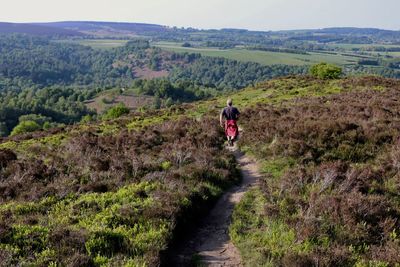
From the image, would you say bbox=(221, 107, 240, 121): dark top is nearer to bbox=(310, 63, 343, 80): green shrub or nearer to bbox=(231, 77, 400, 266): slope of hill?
bbox=(231, 77, 400, 266): slope of hill

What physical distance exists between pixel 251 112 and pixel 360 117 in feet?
22.4

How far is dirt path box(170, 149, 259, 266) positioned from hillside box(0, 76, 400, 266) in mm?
237

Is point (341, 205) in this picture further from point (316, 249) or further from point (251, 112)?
point (251, 112)

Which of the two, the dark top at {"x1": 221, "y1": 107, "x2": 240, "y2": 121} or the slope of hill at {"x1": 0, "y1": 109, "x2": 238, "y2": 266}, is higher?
the dark top at {"x1": 221, "y1": 107, "x2": 240, "y2": 121}

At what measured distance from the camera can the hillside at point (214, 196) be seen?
Answer: 24.9 feet

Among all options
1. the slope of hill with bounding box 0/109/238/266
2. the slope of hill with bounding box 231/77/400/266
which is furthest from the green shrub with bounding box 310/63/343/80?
the slope of hill with bounding box 0/109/238/266

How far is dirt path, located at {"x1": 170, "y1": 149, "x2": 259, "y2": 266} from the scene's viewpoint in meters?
7.82

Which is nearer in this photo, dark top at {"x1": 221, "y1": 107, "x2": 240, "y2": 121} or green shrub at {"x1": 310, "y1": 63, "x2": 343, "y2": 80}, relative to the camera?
→ dark top at {"x1": 221, "y1": 107, "x2": 240, "y2": 121}

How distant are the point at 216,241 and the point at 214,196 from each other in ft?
7.74

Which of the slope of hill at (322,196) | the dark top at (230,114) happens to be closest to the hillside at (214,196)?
the slope of hill at (322,196)

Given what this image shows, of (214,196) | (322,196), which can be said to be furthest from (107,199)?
(322,196)

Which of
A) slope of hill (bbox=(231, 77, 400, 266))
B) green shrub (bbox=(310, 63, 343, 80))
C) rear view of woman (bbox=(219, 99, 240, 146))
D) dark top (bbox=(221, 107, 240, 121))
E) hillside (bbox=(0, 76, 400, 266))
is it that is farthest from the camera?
green shrub (bbox=(310, 63, 343, 80))

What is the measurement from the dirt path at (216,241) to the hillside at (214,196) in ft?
0.78

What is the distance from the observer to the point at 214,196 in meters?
10.9
